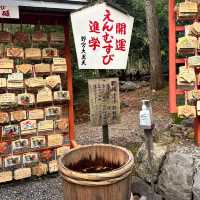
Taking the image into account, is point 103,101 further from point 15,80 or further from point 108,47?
point 15,80

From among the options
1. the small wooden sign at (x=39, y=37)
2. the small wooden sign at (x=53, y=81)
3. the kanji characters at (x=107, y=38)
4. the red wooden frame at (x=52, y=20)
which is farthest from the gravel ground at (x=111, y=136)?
the kanji characters at (x=107, y=38)

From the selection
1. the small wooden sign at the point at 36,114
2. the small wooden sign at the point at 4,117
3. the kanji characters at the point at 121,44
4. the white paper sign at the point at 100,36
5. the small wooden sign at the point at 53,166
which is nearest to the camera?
the white paper sign at the point at 100,36

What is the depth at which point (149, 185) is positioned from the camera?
459 centimetres

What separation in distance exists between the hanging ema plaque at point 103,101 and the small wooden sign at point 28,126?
1200 millimetres

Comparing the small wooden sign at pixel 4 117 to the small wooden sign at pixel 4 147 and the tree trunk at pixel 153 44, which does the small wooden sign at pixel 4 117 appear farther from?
the tree trunk at pixel 153 44

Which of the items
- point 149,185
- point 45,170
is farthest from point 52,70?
point 149,185

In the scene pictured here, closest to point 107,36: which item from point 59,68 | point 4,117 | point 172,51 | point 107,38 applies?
A: point 107,38

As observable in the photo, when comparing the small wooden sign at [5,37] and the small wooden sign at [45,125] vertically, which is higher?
the small wooden sign at [5,37]

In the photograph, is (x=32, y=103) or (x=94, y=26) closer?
(x=94, y=26)

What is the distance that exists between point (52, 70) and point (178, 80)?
1.95 meters

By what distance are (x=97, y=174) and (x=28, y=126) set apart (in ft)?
7.83

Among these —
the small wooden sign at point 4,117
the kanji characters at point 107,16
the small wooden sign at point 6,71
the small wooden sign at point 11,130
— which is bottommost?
the small wooden sign at point 11,130

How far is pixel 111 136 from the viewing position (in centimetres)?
810

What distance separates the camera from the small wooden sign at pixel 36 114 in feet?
17.1
